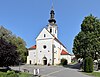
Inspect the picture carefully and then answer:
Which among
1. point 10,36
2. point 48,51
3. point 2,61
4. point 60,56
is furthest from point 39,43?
point 2,61

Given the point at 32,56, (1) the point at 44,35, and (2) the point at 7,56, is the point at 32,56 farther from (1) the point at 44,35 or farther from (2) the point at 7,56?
(2) the point at 7,56

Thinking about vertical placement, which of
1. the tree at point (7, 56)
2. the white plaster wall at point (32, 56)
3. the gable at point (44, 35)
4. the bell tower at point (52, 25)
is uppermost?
the bell tower at point (52, 25)

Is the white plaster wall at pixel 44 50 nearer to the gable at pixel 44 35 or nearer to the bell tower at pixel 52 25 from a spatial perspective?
the gable at pixel 44 35

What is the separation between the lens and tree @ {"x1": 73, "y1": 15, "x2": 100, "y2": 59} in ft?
160

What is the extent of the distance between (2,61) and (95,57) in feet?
78.4

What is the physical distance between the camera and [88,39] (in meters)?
49.7

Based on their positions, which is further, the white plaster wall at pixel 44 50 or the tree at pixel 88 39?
the white plaster wall at pixel 44 50

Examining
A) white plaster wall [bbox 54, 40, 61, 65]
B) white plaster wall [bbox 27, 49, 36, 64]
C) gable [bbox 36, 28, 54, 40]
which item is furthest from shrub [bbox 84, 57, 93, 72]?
white plaster wall [bbox 27, 49, 36, 64]

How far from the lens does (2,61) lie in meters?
32.7

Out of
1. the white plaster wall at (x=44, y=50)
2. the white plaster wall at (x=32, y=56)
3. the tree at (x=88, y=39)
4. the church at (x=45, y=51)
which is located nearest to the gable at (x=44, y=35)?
the church at (x=45, y=51)

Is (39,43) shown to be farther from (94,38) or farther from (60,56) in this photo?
(94,38)

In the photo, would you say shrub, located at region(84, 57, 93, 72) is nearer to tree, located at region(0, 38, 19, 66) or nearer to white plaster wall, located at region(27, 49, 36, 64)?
tree, located at region(0, 38, 19, 66)

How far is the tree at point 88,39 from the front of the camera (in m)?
48.9

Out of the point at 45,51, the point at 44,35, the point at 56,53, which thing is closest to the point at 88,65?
the point at 45,51
